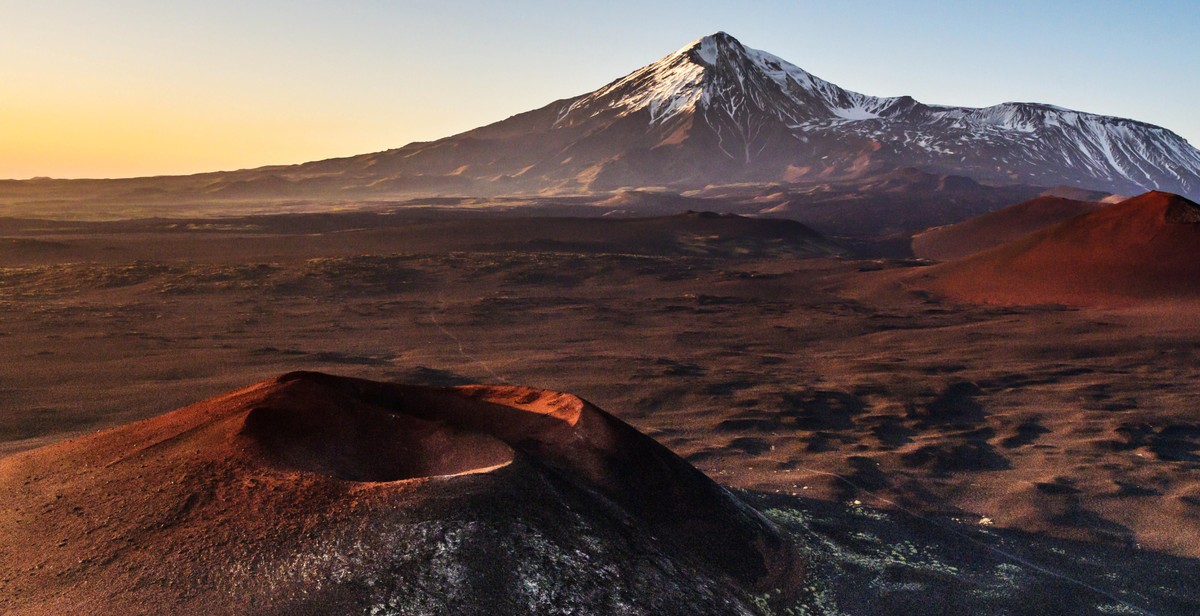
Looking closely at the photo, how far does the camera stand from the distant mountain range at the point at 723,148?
137250 millimetres

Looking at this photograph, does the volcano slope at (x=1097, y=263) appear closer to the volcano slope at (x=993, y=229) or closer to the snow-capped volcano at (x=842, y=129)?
the volcano slope at (x=993, y=229)

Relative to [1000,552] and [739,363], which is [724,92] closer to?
[739,363]

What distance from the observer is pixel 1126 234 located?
3106cm

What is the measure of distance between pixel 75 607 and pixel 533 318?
1892cm

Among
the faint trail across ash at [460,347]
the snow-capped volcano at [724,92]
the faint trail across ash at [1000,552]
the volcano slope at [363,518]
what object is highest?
the snow-capped volcano at [724,92]

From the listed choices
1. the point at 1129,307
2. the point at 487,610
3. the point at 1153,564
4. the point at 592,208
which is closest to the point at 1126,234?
the point at 1129,307

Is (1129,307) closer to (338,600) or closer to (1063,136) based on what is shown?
(338,600)

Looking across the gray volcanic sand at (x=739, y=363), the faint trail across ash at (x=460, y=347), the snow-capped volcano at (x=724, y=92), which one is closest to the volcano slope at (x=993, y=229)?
the gray volcanic sand at (x=739, y=363)

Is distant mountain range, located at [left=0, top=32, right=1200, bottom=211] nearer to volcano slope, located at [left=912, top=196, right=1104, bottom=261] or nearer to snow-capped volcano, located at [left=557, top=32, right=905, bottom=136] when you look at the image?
snow-capped volcano, located at [left=557, top=32, right=905, bottom=136]

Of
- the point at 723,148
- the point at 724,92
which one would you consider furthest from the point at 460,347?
the point at 724,92

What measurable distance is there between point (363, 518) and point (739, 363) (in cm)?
1315

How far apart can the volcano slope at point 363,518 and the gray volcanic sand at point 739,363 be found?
2652mm

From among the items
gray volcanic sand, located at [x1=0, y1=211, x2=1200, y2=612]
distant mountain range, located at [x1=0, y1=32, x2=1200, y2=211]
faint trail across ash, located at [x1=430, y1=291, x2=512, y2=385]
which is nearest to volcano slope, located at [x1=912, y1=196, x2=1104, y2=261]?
gray volcanic sand, located at [x1=0, y1=211, x2=1200, y2=612]

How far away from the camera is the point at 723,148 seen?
518ft
